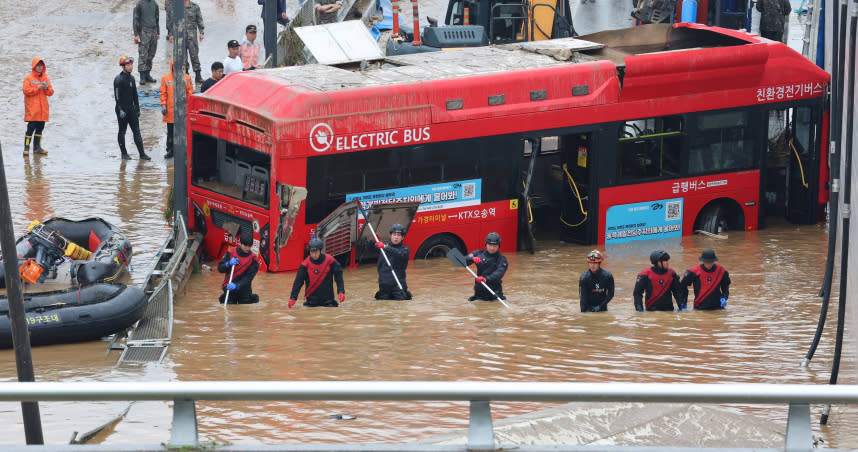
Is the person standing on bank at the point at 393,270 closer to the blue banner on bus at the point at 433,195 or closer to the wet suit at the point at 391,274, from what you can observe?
the wet suit at the point at 391,274

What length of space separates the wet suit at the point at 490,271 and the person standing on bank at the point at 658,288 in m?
1.71

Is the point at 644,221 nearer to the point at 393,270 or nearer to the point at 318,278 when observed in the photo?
the point at 393,270

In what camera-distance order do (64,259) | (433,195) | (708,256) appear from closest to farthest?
(708,256)
(64,259)
(433,195)

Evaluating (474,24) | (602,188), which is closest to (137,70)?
(474,24)

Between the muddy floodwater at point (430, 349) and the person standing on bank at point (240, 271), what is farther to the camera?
the person standing on bank at point (240, 271)

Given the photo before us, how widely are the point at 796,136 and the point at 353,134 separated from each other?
8171mm

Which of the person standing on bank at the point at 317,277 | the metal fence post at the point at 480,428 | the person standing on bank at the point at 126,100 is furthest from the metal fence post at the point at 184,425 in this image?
the person standing on bank at the point at 126,100

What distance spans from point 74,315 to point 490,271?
5139 millimetres

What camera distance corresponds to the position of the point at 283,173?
16.6 meters

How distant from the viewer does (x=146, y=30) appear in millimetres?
27578

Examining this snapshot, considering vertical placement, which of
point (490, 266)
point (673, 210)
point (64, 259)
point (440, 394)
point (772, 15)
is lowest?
point (64, 259)

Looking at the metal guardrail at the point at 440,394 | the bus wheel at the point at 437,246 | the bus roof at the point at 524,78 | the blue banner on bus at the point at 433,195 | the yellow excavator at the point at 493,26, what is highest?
the yellow excavator at the point at 493,26

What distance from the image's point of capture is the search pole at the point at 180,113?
56.8 ft

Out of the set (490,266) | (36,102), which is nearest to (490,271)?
(490,266)
